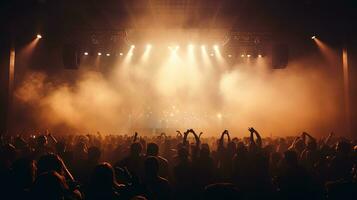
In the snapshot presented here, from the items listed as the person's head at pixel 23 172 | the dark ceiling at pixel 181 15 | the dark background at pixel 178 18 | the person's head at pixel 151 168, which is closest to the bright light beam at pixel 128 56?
the dark background at pixel 178 18

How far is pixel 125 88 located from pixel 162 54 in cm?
360

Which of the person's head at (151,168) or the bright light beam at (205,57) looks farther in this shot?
the bright light beam at (205,57)

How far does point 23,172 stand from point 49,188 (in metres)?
1.19

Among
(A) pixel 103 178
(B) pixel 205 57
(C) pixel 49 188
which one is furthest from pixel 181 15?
(C) pixel 49 188

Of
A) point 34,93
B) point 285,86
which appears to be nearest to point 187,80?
point 285,86

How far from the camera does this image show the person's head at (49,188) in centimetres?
344

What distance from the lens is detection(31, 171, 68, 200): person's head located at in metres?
3.44

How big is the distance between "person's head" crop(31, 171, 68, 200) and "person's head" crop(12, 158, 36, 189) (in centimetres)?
104

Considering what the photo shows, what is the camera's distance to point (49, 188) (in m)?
3.45

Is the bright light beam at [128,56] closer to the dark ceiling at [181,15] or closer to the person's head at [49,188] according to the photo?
the dark ceiling at [181,15]

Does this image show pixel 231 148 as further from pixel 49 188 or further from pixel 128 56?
pixel 128 56

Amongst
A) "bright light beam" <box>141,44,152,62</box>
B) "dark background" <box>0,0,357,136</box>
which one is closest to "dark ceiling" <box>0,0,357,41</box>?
"dark background" <box>0,0,357,136</box>

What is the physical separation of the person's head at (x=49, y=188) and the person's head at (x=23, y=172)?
1.04m

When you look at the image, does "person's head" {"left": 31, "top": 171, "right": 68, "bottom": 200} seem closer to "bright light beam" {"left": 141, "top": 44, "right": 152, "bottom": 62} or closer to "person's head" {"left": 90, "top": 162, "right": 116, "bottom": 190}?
"person's head" {"left": 90, "top": 162, "right": 116, "bottom": 190}
